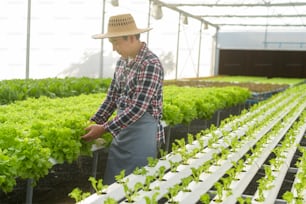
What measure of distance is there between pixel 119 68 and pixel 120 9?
12906 millimetres

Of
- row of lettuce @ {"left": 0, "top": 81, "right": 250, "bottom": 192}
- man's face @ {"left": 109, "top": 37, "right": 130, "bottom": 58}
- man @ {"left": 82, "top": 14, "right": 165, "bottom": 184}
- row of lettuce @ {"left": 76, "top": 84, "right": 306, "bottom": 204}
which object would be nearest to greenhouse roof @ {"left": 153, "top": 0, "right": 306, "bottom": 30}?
row of lettuce @ {"left": 0, "top": 81, "right": 250, "bottom": 192}

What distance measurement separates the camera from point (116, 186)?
10.7 ft

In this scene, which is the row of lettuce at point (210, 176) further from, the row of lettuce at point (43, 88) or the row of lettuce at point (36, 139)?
the row of lettuce at point (43, 88)

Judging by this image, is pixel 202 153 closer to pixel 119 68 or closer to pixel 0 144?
pixel 119 68

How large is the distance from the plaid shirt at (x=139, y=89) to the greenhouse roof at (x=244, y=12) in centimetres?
1539

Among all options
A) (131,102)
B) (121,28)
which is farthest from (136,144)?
(121,28)

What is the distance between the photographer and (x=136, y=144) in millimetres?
4262

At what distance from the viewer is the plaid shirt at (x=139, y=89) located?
13.0ft

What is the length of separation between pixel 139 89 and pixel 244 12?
71.6ft

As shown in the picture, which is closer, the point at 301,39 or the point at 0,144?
the point at 0,144

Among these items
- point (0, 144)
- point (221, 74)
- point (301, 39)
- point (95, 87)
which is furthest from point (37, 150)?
point (301, 39)

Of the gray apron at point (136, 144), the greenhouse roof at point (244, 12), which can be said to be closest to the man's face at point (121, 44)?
the gray apron at point (136, 144)

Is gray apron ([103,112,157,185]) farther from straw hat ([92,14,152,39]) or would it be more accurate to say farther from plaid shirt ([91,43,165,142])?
straw hat ([92,14,152,39])

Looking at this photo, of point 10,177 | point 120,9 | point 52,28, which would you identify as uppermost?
point 120,9
